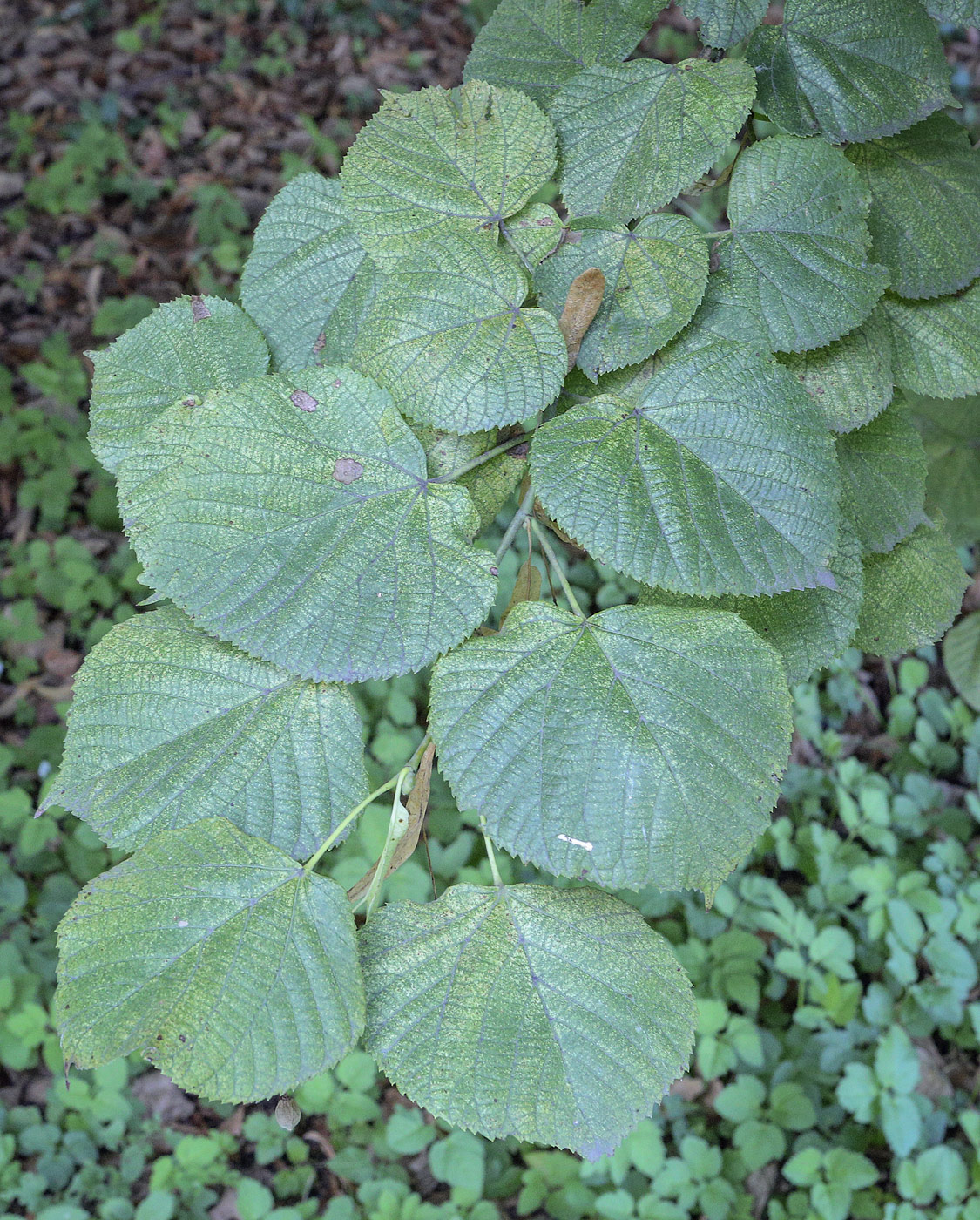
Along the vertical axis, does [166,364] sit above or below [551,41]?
below

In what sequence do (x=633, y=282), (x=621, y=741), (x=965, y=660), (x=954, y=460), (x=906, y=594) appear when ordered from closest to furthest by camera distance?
(x=621, y=741), (x=633, y=282), (x=906, y=594), (x=954, y=460), (x=965, y=660)

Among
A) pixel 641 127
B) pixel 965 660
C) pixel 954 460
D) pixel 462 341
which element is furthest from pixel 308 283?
pixel 965 660

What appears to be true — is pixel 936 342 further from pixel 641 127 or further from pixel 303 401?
pixel 303 401

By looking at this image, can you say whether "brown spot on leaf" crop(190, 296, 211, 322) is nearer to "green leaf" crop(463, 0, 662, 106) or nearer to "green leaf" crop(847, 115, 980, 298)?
"green leaf" crop(463, 0, 662, 106)

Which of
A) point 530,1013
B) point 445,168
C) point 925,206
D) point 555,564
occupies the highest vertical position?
point 445,168

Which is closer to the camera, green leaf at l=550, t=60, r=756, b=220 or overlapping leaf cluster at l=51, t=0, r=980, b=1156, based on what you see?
overlapping leaf cluster at l=51, t=0, r=980, b=1156

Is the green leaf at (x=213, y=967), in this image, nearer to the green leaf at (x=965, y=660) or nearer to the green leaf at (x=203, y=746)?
the green leaf at (x=203, y=746)

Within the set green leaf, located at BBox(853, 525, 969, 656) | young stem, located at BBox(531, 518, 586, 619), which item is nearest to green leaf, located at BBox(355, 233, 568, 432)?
young stem, located at BBox(531, 518, 586, 619)
